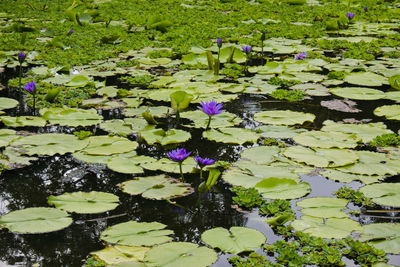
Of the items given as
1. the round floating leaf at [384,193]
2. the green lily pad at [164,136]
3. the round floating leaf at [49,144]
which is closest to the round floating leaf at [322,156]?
the round floating leaf at [384,193]

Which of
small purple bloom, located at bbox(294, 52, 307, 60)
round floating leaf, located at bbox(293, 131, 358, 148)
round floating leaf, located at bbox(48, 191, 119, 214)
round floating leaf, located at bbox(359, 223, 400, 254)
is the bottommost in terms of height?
round floating leaf, located at bbox(359, 223, 400, 254)

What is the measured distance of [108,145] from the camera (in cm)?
283

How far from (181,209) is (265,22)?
16.7ft

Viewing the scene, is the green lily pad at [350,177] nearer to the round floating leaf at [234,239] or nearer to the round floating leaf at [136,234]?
the round floating leaf at [234,239]

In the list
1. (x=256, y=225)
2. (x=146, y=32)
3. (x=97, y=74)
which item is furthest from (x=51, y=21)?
(x=256, y=225)

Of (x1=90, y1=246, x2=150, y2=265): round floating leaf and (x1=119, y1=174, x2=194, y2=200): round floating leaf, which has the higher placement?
(x1=119, y1=174, x2=194, y2=200): round floating leaf

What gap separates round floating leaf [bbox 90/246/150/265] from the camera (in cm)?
176

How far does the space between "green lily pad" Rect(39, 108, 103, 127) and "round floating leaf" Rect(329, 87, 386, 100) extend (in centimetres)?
→ 202

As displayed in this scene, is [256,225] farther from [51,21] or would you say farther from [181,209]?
[51,21]

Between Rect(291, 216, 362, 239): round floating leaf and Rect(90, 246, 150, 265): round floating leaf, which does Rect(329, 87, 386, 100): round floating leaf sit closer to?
Rect(291, 216, 362, 239): round floating leaf

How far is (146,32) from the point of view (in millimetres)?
6402

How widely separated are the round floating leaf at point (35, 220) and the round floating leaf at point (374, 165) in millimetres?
1528

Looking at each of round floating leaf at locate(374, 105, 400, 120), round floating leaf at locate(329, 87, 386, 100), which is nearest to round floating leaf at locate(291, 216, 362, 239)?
round floating leaf at locate(374, 105, 400, 120)

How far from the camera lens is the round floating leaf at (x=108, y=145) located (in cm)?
273
